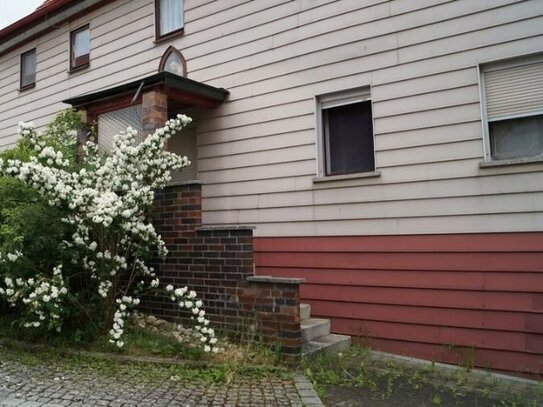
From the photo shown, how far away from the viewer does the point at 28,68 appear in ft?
40.3

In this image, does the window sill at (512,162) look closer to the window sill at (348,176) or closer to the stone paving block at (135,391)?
the window sill at (348,176)

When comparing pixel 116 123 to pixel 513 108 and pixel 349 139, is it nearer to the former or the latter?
pixel 349 139

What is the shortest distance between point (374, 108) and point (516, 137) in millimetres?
1680

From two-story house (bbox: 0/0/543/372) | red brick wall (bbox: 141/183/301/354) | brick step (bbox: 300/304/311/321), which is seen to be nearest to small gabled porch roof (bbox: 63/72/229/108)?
two-story house (bbox: 0/0/543/372)

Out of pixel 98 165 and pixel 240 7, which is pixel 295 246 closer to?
pixel 98 165

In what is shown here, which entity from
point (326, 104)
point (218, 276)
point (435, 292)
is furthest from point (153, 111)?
point (435, 292)

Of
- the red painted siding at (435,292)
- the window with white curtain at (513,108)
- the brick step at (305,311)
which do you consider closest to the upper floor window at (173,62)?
the red painted siding at (435,292)

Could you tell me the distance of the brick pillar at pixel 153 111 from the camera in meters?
7.12

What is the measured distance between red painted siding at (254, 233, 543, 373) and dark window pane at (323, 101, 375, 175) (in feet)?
3.19

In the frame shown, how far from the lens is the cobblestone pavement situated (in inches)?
164

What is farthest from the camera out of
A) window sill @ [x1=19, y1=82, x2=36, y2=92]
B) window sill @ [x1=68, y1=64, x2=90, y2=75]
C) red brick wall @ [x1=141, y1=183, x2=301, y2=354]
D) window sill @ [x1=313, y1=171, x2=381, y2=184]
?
window sill @ [x1=19, y1=82, x2=36, y2=92]

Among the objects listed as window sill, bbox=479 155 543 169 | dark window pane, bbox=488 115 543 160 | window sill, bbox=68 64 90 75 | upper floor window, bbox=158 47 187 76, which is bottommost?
window sill, bbox=479 155 543 169

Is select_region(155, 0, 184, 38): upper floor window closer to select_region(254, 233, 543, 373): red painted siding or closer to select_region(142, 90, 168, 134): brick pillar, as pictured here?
select_region(142, 90, 168, 134): brick pillar

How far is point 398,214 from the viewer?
6.12 meters
